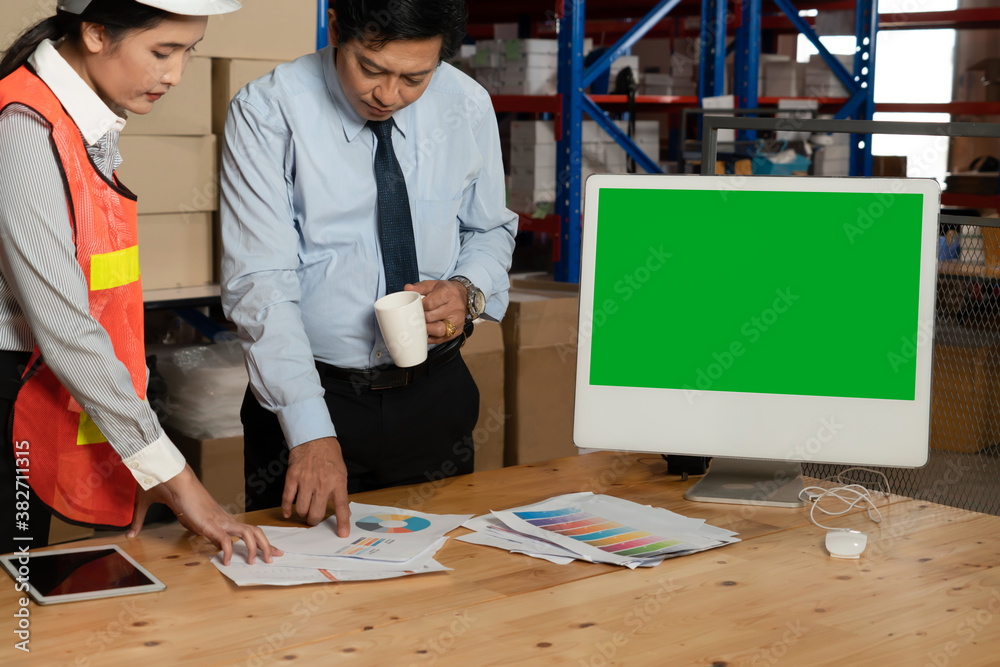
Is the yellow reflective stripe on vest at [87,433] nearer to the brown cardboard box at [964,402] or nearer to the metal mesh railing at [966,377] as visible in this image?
the metal mesh railing at [966,377]

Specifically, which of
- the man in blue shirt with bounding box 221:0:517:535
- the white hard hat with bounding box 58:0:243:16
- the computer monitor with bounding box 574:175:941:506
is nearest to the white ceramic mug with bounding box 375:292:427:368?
the man in blue shirt with bounding box 221:0:517:535

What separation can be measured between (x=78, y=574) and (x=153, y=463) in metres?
0.15

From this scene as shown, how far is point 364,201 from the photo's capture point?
5.15ft

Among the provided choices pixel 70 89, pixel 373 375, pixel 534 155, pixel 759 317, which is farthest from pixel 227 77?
pixel 759 317

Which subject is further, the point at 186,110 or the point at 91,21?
the point at 186,110

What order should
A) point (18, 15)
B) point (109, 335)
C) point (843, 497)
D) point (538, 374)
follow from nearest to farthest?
point (109, 335)
point (843, 497)
point (18, 15)
point (538, 374)

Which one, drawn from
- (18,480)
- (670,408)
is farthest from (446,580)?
(18,480)

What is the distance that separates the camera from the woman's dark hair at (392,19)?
4.50ft

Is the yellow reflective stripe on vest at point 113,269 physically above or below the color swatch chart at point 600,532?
above

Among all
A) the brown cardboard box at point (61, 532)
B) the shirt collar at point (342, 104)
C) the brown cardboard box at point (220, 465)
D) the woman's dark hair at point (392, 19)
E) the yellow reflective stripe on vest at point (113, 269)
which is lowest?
the brown cardboard box at point (61, 532)

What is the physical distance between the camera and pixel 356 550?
1.23m

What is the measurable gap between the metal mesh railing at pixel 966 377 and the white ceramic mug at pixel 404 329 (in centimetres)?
78

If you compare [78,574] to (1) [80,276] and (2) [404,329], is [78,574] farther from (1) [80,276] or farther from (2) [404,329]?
(2) [404,329]

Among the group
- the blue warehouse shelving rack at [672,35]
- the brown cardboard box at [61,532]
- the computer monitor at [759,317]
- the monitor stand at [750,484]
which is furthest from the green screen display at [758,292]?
the blue warehouse shelving rack at [672,35]
